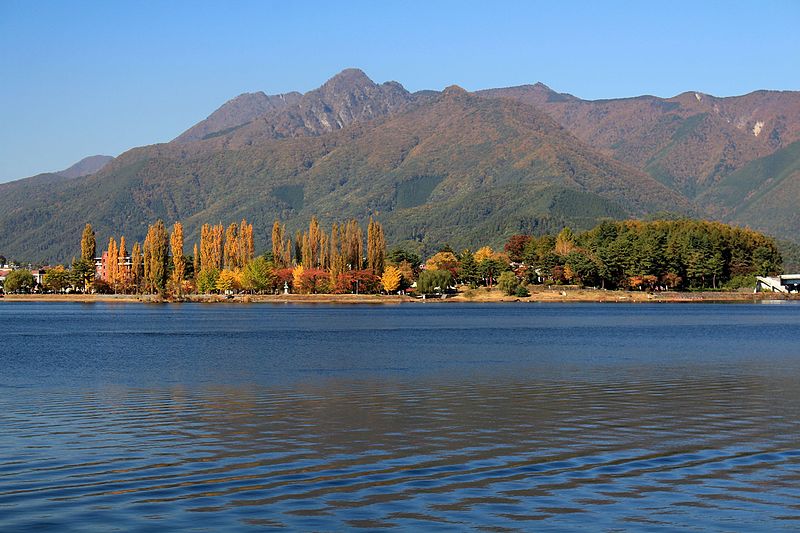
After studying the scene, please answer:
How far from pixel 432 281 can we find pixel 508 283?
13267 millimetres

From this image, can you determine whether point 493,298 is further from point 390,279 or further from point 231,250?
point 231,250

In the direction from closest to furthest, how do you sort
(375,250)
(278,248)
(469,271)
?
(375,250) → (278,248) → (469,271)

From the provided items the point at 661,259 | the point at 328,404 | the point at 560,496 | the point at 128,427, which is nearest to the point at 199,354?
the point at 328,404

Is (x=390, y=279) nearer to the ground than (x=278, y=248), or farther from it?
nearer to the ground

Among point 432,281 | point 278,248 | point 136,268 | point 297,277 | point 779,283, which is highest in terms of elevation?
point 278,248

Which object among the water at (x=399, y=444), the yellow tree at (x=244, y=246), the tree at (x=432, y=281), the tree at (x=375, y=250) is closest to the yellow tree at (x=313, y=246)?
the tree at (x=375, y=250)

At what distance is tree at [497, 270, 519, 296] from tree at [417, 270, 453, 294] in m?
9.39

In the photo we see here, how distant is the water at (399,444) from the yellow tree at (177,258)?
112 meters

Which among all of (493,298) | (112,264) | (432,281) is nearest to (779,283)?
(493,298)

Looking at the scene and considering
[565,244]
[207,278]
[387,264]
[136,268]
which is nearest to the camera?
[207,278]

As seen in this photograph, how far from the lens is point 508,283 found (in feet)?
582

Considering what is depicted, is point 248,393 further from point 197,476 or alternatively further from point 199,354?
point 199,354

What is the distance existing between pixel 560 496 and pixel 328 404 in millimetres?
14258

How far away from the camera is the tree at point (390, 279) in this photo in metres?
171
